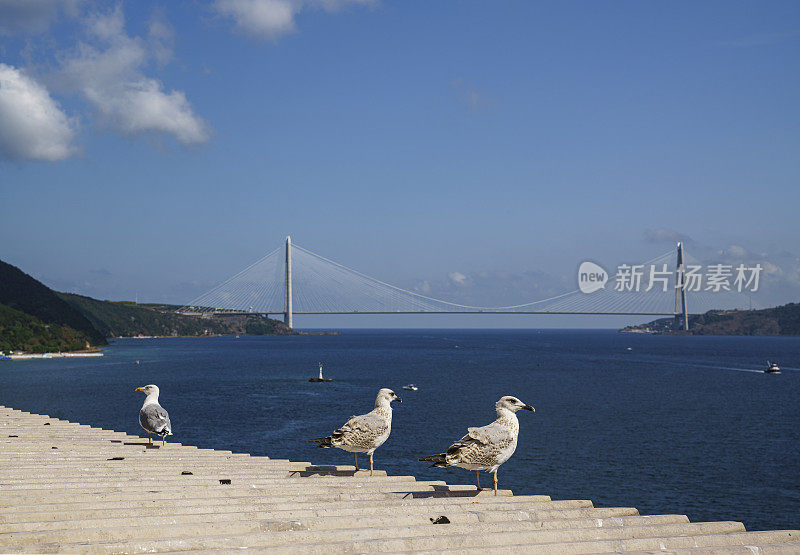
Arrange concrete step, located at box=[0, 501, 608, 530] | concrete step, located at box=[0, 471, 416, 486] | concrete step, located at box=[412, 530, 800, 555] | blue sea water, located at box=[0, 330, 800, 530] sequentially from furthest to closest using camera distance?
blue sea water, located at box=[0, 330, 800, 530] < concrete step, located at box=[0, 471, 416, 486] < concrete step, located at box=[0, 501, 608, 530] < concrete step, located at box=[412, 530, 800, 555]

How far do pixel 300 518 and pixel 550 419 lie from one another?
46.0 metres

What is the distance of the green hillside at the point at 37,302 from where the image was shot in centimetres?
15025

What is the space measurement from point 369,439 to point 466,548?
5.23 metres

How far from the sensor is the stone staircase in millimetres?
4543

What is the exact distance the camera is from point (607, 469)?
104 ft

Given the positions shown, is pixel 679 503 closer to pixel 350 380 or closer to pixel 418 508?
pixel 418 508

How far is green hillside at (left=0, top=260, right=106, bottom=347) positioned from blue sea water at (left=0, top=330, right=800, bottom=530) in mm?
57011

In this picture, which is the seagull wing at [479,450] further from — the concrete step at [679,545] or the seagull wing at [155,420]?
the seagull wing at [155,420]

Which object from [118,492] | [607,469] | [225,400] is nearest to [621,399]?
[607,469]

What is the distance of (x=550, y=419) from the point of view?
48969 millimetres

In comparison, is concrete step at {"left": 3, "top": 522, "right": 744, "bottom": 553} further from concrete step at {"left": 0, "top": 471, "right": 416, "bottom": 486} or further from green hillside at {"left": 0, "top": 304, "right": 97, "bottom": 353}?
green hillside at {"left": 0, "top": 304, "right": 97, "bottom": 353}

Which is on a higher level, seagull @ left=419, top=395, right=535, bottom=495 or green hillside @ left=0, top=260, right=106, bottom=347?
green hillside @ left=0, top=260, right=106, bottom=347

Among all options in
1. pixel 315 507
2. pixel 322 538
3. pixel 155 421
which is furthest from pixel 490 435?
pixel 155 421

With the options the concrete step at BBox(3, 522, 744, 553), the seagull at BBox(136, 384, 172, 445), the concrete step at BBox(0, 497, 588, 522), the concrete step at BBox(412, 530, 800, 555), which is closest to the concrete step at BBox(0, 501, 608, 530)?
the concrete step at BBox(0, 497, 588, 522)
